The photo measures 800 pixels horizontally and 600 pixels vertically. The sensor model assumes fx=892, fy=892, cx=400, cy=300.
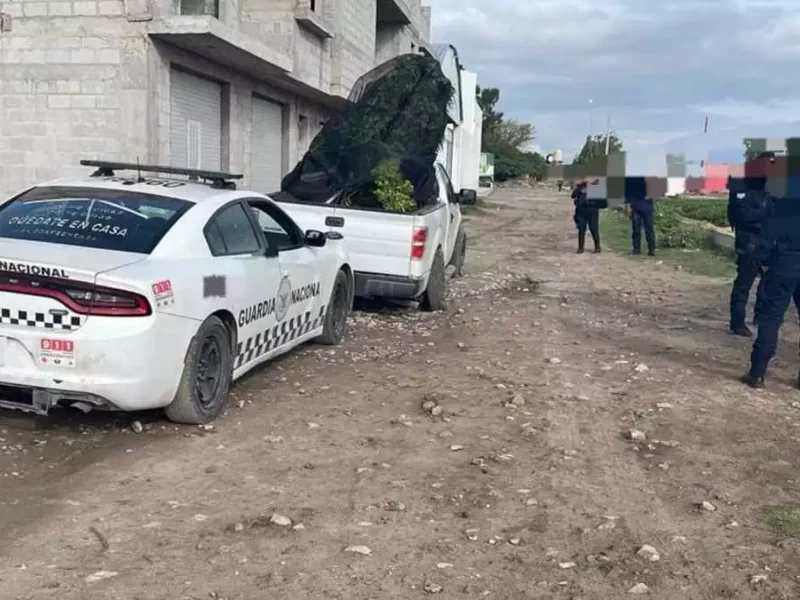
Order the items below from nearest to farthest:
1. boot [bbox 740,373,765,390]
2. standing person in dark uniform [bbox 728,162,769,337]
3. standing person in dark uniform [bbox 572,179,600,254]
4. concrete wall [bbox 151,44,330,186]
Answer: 1. boot [bbox 740,373,765,390]
2. standing person in dark uniform [bbox 728,162,769,337]
3. concrete wall [bbox 151,44,330,186]
4. standing person in dark uniform [bbox 572,179,600,254]

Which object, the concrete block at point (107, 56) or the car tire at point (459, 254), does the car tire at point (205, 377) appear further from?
the car tire at point (459, 254)

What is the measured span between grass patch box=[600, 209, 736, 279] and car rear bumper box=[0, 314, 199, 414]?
42.2 feet

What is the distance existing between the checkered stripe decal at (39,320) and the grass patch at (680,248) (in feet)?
43.3

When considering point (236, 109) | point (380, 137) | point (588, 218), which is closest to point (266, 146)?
point (236, 109)

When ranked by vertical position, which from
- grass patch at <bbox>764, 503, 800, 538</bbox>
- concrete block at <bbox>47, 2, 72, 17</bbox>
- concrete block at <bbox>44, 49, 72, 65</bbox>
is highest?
concrete block at <bbox>47, 2, 72, 17</bbox>

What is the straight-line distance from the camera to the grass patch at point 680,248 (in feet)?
56.7

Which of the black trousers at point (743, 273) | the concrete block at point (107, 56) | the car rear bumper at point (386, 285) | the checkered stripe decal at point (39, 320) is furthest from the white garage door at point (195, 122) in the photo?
the checkered stripe decal at point (39, 320)

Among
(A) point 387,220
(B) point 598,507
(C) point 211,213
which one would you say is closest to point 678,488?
(B) point 598,507

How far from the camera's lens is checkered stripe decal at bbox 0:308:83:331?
4.90m

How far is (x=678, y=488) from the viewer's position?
4.97m

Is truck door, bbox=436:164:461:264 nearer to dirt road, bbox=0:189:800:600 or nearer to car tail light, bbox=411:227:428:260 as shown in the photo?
car tail light, bbox=411:227:428:260

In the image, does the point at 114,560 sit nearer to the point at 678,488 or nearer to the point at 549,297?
the point at 678,488

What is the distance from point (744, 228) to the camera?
31.6 ft

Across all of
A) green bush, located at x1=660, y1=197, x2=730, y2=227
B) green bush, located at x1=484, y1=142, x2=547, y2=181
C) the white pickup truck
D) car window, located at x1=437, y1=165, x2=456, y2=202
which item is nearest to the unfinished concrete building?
car window, located at x1=437, y1=165, x2=456, y2=202
